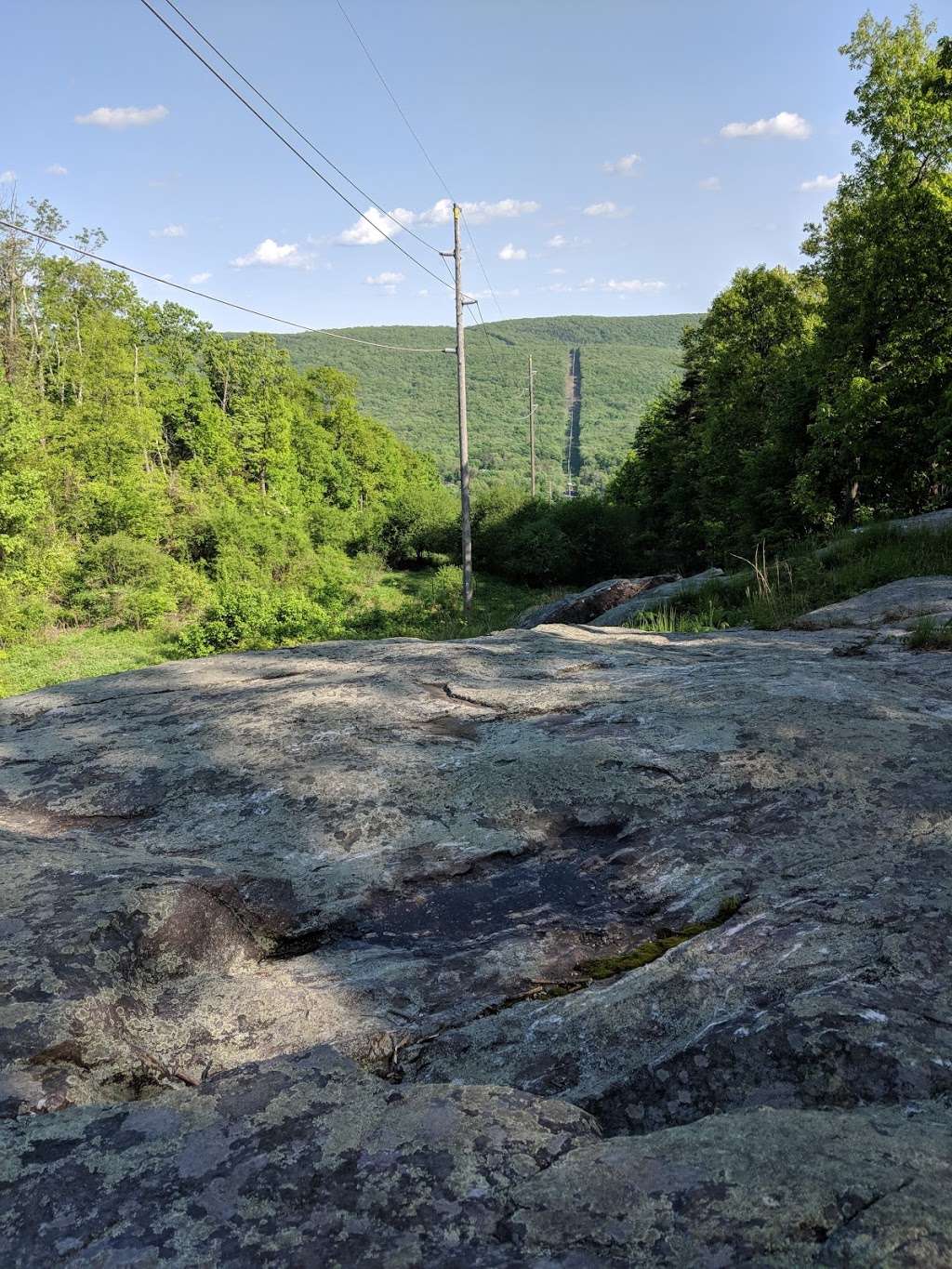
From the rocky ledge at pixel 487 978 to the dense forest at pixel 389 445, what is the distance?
1629 cm

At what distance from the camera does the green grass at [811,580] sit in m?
8.82

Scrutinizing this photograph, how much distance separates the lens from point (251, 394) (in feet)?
157

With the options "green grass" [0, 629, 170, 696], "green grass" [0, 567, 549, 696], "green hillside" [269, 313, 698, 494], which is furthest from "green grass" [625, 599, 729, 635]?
"green hillside" [269, 313, 698, 494]

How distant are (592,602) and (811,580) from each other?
704cm

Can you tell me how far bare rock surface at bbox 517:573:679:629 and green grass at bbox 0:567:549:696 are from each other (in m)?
1.34

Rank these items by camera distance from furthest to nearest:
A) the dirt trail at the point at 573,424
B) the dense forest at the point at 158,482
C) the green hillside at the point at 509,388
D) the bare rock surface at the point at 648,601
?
the green hillside at the point at 509,388
the dirt trail at the point at 573,424
the dense forest at the point at 158,482
the bare rock surface at the point at 648,601

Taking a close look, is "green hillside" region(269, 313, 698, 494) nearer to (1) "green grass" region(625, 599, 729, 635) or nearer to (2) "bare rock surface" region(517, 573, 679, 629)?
(2) "bare rock surface" region(517, 573, 679, 629)

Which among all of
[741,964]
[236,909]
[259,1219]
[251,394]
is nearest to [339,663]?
[236,909]

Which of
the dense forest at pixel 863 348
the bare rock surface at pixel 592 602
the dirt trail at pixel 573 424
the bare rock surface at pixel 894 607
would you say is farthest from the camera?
the dirt trail at pixel 573 424

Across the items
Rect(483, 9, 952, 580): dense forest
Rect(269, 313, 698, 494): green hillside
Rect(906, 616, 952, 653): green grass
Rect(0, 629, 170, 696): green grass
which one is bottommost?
Rect(0, 629, 170, 696): green grass

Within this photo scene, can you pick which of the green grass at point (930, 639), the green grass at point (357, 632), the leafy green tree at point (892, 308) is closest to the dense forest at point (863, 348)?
the leafy green tree at point (892, 308)

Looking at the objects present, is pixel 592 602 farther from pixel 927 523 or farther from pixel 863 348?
pixel 863 348

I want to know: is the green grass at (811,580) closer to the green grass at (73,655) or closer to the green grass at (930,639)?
the green grass at (930,639)

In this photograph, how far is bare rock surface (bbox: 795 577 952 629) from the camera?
19.9 ft
